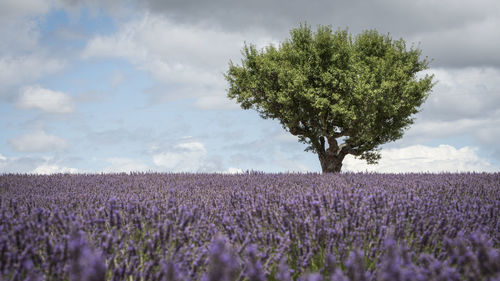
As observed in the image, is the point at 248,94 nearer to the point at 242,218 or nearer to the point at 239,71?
the point at 239,71

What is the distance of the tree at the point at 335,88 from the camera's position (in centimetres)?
1477

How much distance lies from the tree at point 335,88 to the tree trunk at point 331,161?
41 mm

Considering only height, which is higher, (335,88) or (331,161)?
(335,88)

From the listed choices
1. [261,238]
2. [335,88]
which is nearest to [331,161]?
[335,88]

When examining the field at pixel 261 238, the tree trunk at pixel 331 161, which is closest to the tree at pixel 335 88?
the tree trunk at pixel 331 161

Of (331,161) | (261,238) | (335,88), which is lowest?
(261,238)

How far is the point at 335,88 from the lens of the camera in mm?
15266

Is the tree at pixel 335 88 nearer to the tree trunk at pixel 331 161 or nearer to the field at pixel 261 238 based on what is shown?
the tree trunk at pixel 331 161

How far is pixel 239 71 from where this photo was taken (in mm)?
17078

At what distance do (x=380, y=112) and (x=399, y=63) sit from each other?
2.38m

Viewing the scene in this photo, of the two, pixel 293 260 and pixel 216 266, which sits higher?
pixel 216 266

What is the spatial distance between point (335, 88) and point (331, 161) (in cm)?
322

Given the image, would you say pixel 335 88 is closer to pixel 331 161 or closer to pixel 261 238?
pixel 331 161

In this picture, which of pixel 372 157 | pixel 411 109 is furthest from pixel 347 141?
pixel 411 109
